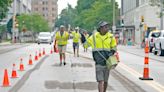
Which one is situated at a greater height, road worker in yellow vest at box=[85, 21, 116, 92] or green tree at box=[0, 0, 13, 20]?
green tree at box=[0, 0, 13, 20]

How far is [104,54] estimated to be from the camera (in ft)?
36.1

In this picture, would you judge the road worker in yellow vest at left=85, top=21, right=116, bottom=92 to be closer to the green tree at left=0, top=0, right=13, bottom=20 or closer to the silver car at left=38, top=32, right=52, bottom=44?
the green tree at left=0, top=0, right=13, bottom=20

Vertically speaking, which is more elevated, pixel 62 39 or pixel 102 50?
pixel 102 50

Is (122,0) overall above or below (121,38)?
above

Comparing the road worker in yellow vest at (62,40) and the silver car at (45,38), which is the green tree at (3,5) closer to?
the road worker in yellow vest at (62,40)

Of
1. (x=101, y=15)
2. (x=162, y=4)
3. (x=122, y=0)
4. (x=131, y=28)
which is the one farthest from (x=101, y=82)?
(x=122, y=0)

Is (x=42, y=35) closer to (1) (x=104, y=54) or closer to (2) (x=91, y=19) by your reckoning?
(2) (x=91, y=19)

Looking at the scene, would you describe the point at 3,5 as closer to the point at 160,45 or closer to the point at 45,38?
the point at 160,45

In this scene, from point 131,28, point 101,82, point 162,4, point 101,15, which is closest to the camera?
point 101,82

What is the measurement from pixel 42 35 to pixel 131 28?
2154cm

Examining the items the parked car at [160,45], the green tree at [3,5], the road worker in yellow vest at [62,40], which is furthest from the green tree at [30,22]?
the road worker in yellow vest at [62,40]

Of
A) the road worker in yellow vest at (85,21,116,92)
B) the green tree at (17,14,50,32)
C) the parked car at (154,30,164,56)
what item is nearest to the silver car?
the parked car at (154,30,164,56)

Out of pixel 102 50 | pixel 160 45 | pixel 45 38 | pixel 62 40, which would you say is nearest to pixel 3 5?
pixel 160 45

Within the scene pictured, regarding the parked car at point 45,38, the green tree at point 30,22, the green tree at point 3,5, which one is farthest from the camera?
the green tree at point 30,22
